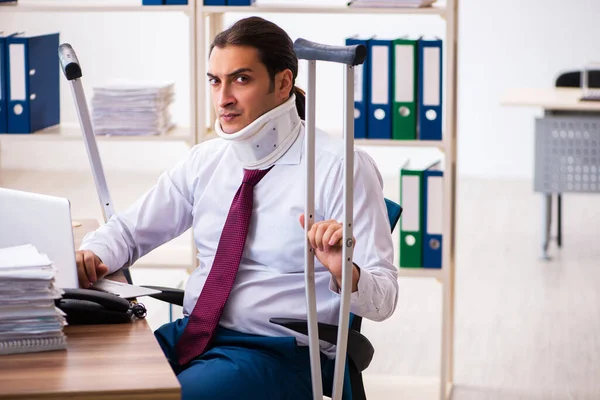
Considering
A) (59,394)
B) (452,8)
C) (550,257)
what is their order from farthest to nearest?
(550,257), (452,8), (59,394)

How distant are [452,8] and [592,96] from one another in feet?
5.99

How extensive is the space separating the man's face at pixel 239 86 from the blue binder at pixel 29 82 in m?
1.30

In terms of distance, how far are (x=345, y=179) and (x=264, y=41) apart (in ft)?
1.98

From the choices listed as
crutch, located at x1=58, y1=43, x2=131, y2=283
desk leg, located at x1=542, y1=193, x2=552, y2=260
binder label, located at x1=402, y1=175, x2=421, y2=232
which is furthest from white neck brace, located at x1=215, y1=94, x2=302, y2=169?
desk leg, located at x1=542, y1=193, x2=552, y2=260

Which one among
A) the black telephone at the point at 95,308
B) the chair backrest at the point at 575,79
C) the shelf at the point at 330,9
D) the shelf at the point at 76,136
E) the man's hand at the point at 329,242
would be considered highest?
the shelf at the point at 330,9

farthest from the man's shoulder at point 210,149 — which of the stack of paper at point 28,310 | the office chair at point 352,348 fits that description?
the stack of paper at point 28,310

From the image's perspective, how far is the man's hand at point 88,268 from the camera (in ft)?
6.43

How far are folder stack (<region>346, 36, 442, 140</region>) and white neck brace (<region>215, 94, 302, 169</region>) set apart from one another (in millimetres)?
1018

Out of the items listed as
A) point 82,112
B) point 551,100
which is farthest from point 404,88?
point 551,100

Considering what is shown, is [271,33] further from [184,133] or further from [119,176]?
[119,176]

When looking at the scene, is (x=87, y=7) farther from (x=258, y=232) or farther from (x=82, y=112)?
(x=258, y=232)

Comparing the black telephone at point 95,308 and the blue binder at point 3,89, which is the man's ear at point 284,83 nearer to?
the black telephone at point 95,308

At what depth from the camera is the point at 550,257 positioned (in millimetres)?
5109

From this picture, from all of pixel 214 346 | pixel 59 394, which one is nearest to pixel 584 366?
pixel 214 346
